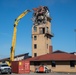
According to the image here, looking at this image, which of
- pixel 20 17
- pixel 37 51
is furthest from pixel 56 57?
pixel 37 51

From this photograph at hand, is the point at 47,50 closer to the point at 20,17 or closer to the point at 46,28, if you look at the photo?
the point at 46,28

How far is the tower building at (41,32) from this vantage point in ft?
259

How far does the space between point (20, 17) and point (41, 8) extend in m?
19.2

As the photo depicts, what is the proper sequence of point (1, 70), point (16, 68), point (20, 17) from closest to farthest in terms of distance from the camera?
point (1, 70), point (16, 68), point (20, 17)

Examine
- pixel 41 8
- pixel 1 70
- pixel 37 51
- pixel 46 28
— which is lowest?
pixel 1 70

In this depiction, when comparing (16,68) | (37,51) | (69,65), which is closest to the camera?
(16,68)

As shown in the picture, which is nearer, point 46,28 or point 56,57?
point 56,57

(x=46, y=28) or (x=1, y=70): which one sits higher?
(x=46, y=28)

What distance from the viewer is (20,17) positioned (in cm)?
6184

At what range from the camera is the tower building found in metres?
78.9

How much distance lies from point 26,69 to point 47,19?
120 ft

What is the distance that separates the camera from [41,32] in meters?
80.7

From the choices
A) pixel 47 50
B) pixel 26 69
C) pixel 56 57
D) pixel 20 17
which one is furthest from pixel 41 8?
pixel 26 69

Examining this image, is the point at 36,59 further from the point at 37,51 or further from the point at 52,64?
the point at 37,51
